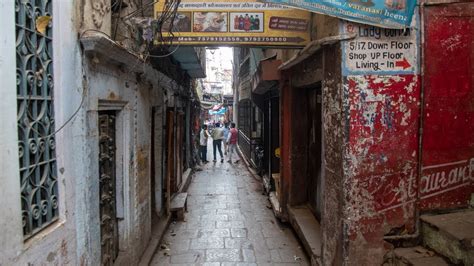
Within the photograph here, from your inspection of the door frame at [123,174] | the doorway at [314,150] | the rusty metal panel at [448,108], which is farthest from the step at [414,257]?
the door frame at [123,174]

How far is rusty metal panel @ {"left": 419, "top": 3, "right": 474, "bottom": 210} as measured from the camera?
4.82 metres

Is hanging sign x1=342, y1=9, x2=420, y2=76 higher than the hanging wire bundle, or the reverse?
the hanging wire bundle

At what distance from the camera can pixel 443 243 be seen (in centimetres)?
443

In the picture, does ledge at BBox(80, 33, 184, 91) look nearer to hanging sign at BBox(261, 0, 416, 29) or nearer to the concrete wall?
the concrete wall

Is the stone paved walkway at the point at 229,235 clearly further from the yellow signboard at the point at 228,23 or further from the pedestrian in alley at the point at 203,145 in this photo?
the pedestrian in alley at the point at 203,145

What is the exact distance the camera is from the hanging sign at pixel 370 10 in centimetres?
441

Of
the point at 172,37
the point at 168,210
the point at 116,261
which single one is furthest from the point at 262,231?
the point at 172,37

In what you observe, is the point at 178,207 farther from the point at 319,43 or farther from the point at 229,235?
the point at 319,43

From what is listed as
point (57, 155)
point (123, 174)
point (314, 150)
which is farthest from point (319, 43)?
point (314, 150)

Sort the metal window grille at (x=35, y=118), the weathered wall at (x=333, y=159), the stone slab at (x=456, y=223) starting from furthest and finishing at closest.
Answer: the weathered wall at (x=333, y=159) → the stone slab at (x=456, y=223) → the metal window grille at (x=35, y=118)

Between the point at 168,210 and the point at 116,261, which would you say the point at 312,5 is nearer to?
the point at 116,261

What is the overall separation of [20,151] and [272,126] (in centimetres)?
946

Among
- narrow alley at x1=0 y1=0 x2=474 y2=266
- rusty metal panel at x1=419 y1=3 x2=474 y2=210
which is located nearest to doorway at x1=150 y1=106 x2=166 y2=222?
narrow alley at x1=0 y1=0 x2=474 y2=266

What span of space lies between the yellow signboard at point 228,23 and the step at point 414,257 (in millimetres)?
3125
